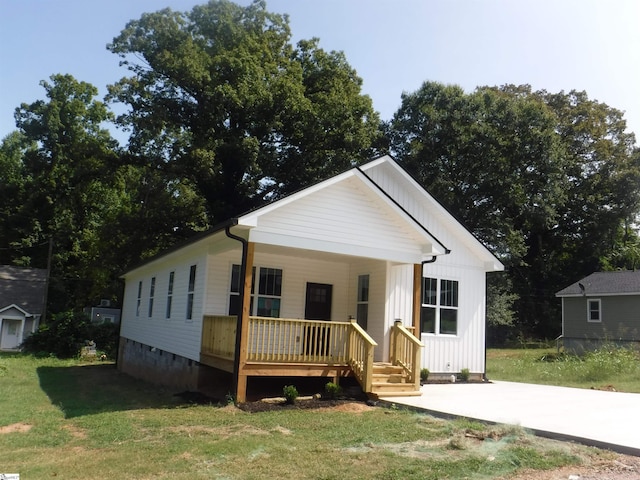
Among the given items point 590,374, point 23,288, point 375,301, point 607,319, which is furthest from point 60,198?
point 607,319

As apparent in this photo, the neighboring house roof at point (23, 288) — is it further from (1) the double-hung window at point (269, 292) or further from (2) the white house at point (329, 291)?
(1) the double-hung window at point (269, 292)

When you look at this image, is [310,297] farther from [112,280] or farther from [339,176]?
[112,280]

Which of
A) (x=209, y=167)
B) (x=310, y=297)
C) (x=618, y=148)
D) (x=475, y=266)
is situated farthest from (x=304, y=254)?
(x=618, y=148)

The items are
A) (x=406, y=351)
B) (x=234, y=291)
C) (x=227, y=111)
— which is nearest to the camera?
(x=406, y=351)

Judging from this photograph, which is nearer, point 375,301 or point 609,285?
point 375,301

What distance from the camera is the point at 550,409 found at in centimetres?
968

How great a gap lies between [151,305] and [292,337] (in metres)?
9.06

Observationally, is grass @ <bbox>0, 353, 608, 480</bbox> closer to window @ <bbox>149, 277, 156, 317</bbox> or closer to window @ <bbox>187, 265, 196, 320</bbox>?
window @ <bbox>187, 265, 196, 320</bbox>

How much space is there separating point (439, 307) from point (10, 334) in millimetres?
28353

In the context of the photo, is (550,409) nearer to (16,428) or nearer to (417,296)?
(417,296)

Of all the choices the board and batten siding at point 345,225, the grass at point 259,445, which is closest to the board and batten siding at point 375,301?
the board and batten siding at point 345,225

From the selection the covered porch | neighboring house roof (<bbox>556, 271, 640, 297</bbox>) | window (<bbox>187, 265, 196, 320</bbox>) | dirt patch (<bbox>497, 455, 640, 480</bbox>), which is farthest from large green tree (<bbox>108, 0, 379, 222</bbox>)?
dirt patch (<bbox>497, 455, 640, 480</bbox>)

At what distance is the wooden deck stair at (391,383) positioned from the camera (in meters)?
11.1

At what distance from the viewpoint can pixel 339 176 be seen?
11844 mm
